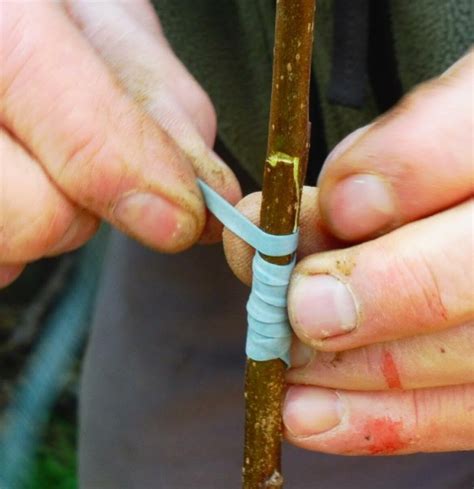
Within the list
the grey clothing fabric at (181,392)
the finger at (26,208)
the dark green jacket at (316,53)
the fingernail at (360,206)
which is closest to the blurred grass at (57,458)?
the grey clothing fabric at (181,392)

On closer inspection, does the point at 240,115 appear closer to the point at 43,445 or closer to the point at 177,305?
the point at 177,305

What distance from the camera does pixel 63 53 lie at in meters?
0.51

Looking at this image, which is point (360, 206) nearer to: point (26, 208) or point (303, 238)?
point (303, 238)

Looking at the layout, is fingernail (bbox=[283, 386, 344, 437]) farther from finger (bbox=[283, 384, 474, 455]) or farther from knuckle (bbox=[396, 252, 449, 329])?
knuckle (bbox=[396, 252, 449, 329])

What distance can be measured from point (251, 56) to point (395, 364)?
0.38 metres

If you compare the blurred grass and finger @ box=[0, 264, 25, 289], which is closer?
finger @ box=[0, 264, 25, 289]

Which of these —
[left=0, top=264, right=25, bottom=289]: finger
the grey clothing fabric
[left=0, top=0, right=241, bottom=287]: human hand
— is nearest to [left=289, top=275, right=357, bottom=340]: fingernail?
[left=0, top=0, right=241, bottom=287]: human hand

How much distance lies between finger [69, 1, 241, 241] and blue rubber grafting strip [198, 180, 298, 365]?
0.07m

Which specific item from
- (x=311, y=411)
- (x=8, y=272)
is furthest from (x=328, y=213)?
(x=8, y=272)

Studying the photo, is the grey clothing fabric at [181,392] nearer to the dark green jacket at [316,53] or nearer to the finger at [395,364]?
the dark green jacket at [316,53]

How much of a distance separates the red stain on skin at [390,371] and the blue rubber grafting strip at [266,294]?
6cm

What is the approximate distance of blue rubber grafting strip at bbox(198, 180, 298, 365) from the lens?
475 millimetres

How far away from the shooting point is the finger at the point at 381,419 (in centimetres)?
53

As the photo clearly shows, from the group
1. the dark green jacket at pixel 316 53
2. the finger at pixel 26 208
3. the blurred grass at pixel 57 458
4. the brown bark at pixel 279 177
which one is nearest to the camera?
the brown bark at pixel 279 177
